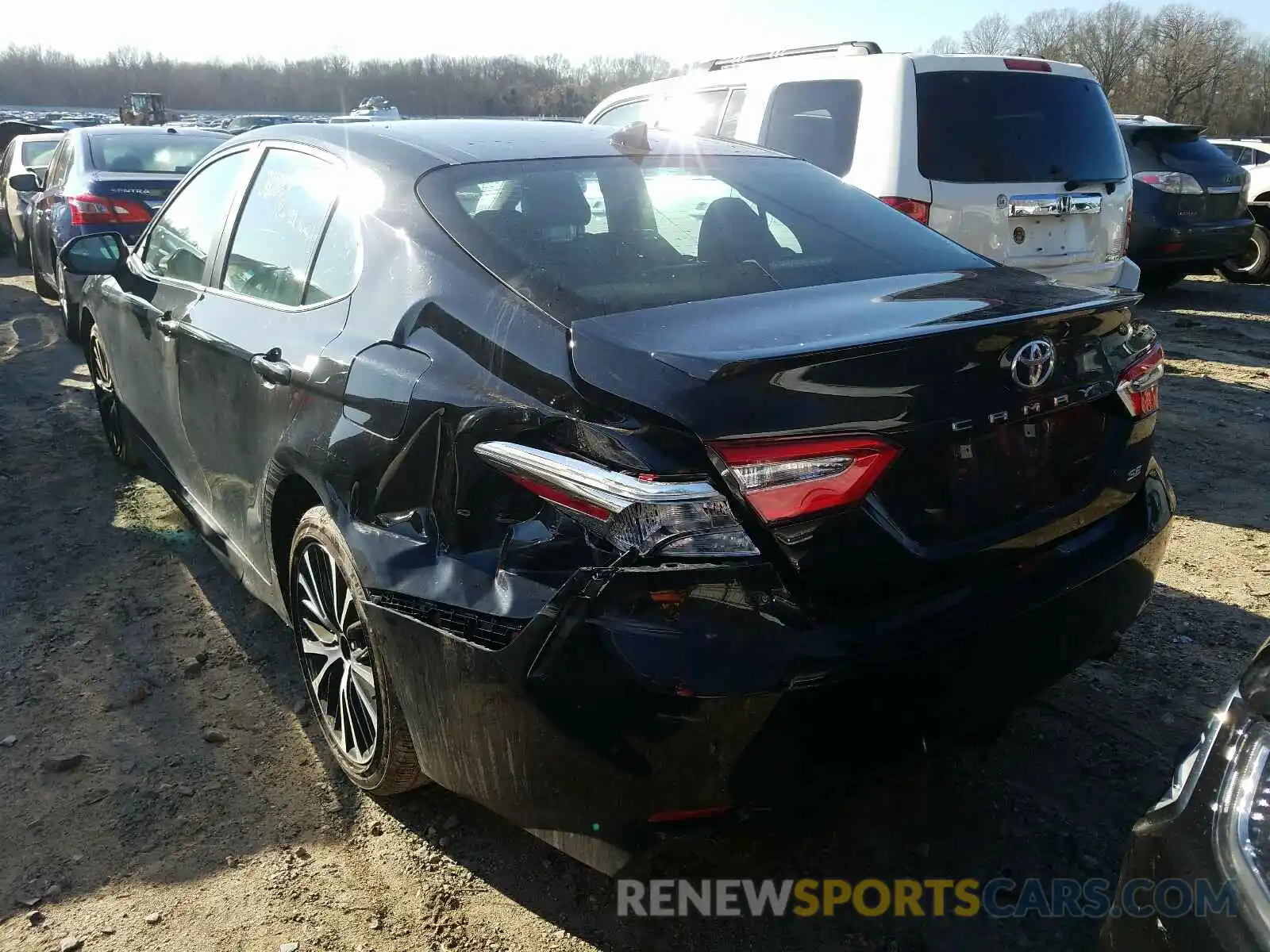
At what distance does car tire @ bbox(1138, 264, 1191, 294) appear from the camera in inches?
393

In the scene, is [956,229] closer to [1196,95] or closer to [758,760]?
[758,760]

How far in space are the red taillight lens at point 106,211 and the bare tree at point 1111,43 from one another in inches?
2237

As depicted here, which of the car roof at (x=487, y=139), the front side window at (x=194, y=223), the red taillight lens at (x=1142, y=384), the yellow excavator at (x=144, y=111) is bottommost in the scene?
the red taillight lens at (x=1142, y=384)

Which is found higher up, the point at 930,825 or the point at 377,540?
the point at 377,540

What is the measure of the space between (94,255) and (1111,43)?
6283 centimetres

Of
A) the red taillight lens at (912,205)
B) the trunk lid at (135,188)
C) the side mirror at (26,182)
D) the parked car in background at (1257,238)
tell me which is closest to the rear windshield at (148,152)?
the trunk lid at (135,188)

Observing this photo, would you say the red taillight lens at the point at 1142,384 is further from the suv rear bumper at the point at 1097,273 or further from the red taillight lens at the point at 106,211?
the red taillight lens at the point at 106,211

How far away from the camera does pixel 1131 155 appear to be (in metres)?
10.1

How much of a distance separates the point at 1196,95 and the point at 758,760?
62983mm

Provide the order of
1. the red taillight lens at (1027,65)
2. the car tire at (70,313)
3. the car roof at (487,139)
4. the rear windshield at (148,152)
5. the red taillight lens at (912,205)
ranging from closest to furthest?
1. the car roof at (487,139)
2. the red taillight lens at (912,205)
3. the red taillight lens at (1027,65)
4. the car tire at (70,313)
5. the rear windshield at (148,152)

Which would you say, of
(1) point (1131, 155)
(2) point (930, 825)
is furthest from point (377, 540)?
(1) point (1131, 155)

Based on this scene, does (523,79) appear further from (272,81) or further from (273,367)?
(273,367)

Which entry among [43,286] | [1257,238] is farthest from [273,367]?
[1257,238]

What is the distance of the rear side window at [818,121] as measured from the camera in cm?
560
